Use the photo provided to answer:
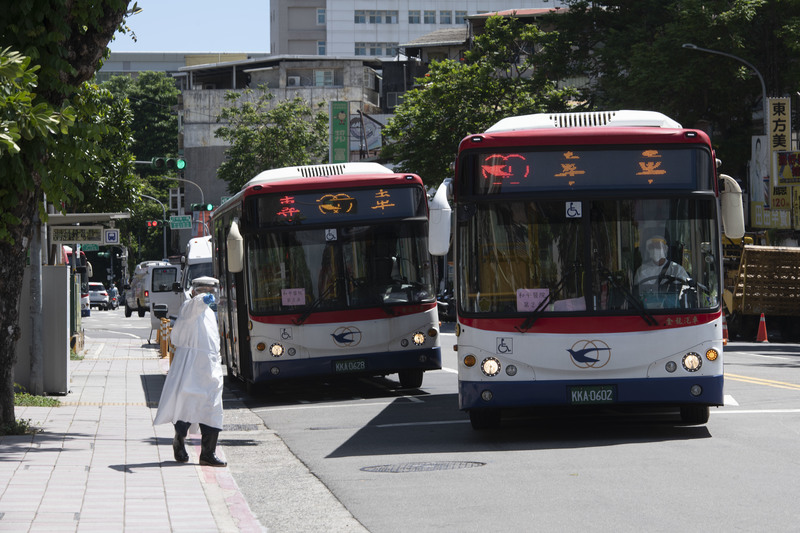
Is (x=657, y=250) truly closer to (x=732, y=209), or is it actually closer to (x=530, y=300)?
(x=732, y=209)

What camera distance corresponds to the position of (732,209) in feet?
39.8

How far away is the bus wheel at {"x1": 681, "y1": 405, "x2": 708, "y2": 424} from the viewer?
12.7 meters

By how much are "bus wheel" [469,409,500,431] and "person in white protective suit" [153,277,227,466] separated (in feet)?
9.32

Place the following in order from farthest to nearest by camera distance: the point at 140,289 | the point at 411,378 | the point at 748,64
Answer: the point at 140,289 → the point at 748,64 → the point at 411,378

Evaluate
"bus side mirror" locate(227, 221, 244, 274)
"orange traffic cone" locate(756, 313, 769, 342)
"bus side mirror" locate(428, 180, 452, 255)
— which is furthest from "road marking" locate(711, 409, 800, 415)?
"orange traffic cone" locate(756, 313, 769, 342)

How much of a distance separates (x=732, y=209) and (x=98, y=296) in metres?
78.3

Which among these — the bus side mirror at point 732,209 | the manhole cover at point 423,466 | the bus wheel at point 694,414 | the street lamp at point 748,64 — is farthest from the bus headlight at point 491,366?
the street lamp at point 748,64

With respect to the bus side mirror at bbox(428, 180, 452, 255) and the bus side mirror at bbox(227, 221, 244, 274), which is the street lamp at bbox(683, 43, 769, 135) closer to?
the bus side mirror at bbox(227, 221, 244, 274)

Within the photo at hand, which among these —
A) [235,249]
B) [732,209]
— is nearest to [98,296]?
[235,249]

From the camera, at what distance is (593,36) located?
4831 cm

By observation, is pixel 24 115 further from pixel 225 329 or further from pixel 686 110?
pixel 686 110

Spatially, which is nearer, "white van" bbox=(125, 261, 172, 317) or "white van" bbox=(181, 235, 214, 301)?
"white van" bbox=(181, 235, 214, 301)

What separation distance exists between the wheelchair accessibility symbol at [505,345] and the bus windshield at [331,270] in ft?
19.3

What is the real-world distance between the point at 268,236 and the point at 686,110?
29.3m
